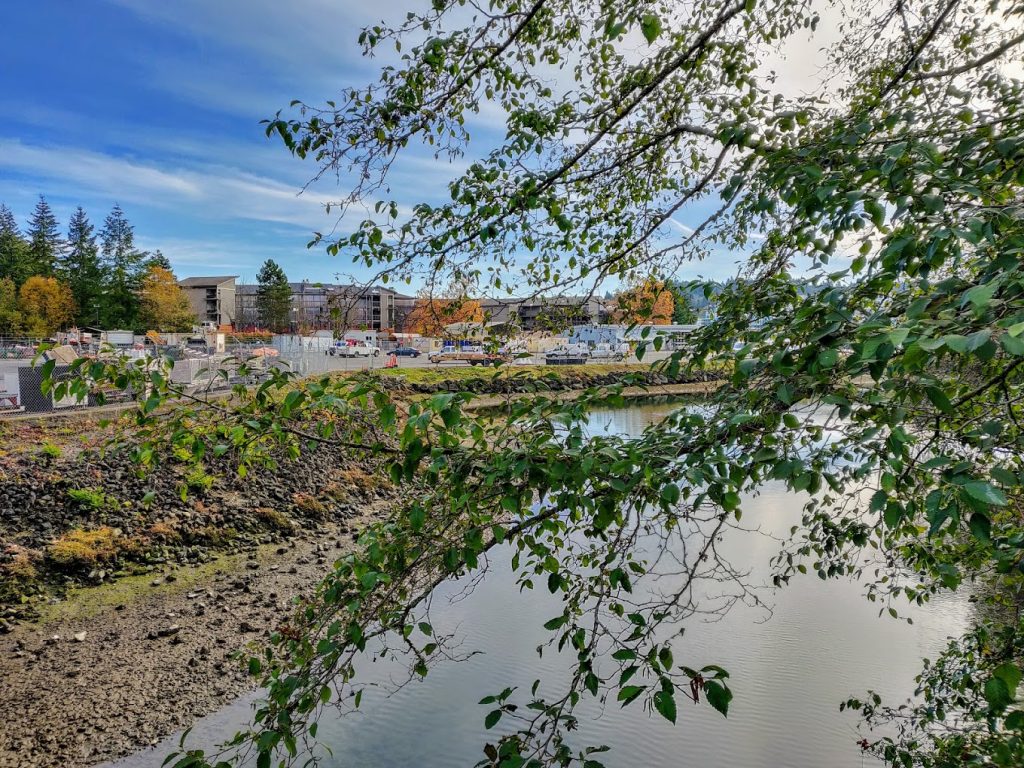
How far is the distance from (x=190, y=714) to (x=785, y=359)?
5225 millimetres

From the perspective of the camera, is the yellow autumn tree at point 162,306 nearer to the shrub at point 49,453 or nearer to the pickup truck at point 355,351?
the pickup truck at point 355,351

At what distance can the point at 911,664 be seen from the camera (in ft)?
18.1

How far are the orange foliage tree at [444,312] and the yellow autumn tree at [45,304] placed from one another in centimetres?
4740

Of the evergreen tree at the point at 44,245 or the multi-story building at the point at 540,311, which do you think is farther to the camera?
the evergreen tree at the point at 44,245

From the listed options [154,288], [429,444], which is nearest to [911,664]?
[429,444]

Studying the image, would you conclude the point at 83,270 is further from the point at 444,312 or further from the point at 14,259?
the point at 444,312

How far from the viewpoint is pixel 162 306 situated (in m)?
46.1

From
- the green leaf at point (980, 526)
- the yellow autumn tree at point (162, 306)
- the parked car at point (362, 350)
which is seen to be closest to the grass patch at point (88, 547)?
the green leaf at point (980, 526)

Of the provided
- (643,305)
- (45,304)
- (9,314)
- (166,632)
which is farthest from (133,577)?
(45,304)

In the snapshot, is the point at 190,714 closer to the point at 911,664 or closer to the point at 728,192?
the point at 728,192

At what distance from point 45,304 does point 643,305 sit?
170 feet

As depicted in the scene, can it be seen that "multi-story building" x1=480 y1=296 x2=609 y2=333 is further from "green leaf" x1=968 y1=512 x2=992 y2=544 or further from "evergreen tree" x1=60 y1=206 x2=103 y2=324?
"evergreen tree" x1=60 y1=206 x2=103 y2=324

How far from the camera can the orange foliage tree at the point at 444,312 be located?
324cm

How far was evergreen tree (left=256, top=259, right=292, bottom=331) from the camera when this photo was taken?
5219 centimetres
